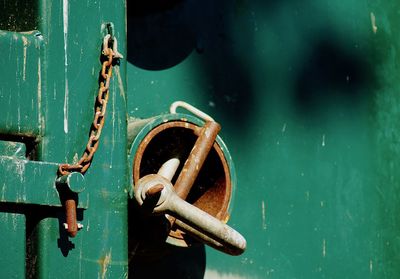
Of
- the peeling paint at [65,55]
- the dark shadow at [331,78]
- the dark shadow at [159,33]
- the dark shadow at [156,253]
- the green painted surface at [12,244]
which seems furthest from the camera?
the dark shadow at [331,78]

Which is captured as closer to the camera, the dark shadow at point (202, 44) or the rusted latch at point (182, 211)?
the rusted latch at point (182, 211)

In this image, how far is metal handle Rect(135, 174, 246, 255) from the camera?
2082 millimetres

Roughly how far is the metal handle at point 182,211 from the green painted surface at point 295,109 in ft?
0.91

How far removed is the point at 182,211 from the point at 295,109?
0.58m

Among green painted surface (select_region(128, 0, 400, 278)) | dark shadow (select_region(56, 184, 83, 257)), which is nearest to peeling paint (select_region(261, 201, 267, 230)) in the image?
green painted surface (select_region(128, 0, 400, 278))

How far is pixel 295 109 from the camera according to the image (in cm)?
258

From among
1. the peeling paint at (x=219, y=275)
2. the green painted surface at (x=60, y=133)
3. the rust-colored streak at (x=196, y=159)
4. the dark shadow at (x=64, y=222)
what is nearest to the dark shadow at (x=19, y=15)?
the green painted surface at (x=60, y=133)

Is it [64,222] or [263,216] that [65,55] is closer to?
[64,222]

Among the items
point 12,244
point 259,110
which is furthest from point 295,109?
point 12,244

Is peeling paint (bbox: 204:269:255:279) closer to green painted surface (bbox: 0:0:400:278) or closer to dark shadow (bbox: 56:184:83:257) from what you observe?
green painted surface (bbox: 0:0:400:278)

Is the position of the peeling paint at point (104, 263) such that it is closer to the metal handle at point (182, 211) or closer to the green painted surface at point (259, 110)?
the green painted surface at point (259, 110)

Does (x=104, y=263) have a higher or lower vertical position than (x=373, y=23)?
lower

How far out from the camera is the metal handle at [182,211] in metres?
2.08

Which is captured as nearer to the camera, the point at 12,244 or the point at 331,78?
the point at 12,244
